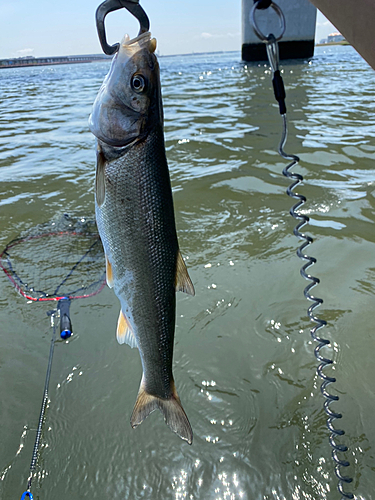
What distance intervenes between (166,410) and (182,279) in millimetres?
777

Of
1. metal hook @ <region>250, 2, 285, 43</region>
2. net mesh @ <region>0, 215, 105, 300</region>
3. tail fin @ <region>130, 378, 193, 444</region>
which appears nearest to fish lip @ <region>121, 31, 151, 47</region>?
metal hook @ <region>250, 2, 285, 43</region>

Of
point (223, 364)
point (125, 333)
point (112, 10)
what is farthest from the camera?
point (223, 364)

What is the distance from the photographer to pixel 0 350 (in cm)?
342

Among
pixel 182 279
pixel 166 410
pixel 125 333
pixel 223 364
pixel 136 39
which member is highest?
pixel 136 39

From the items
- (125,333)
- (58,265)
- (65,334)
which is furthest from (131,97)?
(58,265)

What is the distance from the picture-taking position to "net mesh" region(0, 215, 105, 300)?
13.9ft

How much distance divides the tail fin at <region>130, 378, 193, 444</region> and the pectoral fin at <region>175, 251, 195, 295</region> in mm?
632

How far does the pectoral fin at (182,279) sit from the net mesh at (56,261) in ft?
8.18

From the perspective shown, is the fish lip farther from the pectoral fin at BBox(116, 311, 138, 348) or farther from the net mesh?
the net mesh

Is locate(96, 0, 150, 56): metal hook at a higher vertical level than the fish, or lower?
higher

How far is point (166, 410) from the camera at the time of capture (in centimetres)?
207

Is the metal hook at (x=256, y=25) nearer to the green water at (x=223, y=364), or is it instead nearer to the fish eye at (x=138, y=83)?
the fish eye at (x=138, y=83)

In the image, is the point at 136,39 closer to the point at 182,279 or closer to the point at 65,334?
the point at 182,279

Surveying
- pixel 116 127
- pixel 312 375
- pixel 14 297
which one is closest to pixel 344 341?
pixel 312 375
